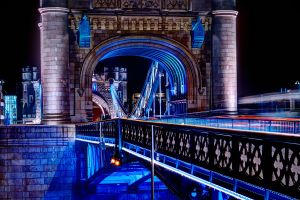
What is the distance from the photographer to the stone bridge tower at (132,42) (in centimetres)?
2520

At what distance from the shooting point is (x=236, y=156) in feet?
27.2

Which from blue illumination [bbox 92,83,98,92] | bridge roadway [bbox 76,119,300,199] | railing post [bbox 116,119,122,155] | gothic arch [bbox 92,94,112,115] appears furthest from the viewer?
gothic arch [bbox 92,94,112,115]

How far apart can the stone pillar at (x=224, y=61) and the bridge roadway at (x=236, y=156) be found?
1165 cm

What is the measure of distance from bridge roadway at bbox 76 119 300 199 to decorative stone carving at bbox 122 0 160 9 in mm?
11874

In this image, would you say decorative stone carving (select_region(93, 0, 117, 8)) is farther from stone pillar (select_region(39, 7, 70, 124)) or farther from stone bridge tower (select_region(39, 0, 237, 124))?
stone pillar (select_region(39, 7, 70, 124))

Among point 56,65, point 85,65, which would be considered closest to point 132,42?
point 85,65

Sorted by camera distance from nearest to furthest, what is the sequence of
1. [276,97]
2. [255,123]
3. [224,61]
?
[255,123] → [276,97] → [224,61]

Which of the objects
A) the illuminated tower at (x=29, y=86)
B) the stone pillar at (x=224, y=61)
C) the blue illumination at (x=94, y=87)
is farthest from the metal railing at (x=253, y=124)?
the illuminated tower at (x=29, y=86)

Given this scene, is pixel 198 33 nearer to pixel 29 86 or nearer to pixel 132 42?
pixel 132 42

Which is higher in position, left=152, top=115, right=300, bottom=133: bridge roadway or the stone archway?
the stone archway

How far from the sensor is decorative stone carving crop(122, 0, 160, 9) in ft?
84.5

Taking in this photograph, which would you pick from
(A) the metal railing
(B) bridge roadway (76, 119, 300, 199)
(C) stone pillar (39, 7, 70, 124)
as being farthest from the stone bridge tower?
(B) bridge roadway (76, 119, 300, 199)

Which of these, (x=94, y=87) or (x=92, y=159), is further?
(x=94, y=87)

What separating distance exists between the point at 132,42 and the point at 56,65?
3.72 metres
